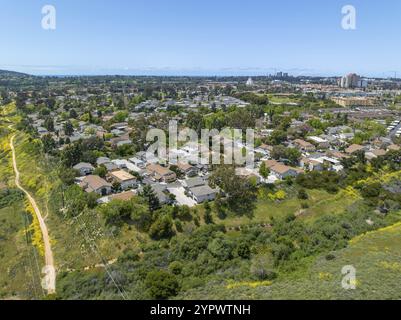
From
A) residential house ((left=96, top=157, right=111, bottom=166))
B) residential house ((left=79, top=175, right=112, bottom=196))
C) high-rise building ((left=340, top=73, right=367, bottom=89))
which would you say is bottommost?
residential house ((left=79, top=175, right=112, bottom=196))

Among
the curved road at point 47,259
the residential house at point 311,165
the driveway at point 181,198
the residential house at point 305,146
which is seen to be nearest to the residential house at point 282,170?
the residential house at point 311,165

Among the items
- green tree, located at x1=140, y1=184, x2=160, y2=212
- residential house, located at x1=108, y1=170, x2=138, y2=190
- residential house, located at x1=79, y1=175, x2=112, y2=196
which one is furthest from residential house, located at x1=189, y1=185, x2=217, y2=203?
residential house, located at x1=79, y1=175, x2=112, y2=196

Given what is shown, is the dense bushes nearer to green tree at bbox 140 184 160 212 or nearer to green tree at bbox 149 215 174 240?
green tree at bbox 140 184 160 212

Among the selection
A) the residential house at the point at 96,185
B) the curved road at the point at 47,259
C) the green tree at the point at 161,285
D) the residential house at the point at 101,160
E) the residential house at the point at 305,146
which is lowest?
the curved road at the point at 47,259

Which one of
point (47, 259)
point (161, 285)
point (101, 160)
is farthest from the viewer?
point (101, 160)

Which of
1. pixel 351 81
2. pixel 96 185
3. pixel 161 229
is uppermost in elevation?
pixel 351 81

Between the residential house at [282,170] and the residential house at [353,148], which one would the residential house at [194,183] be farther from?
the residential house at [353,148]

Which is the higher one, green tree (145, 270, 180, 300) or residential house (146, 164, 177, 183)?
residential house (146, 164, 177, 183)

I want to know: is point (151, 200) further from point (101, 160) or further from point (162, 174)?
point (101, 160)

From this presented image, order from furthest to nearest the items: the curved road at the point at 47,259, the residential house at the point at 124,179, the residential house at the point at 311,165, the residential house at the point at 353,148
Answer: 1. the residential house at the point at 353,148
2. the residential house at the point at 311,165
3. the residential house at the point at 124,179
4. the curved road at the point at 47,259

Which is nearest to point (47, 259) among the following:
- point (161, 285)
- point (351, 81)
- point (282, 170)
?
point (161, 285)

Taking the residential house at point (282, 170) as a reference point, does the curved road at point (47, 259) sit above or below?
below

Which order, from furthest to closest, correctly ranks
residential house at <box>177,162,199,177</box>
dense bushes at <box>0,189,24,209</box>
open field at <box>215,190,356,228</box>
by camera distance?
1. residential house at <box>177,162,199,177</box>
2. dense bushes at <box>0,189,24,209</box>
3. open field at <box>215,190,356,228</box>
